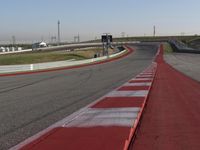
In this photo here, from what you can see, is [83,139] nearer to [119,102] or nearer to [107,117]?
[107,117]

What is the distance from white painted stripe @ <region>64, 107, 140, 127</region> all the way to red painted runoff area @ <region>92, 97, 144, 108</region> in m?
0.51

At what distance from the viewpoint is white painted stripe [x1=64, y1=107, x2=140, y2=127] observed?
6850mm

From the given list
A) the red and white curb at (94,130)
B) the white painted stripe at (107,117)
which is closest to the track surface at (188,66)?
the white painted stripe at (107,117)

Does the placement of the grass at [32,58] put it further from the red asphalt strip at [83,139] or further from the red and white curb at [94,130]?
the red asphalt strip at [83,139]

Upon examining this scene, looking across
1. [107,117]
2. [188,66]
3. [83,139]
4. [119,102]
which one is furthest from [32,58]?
[83,139]

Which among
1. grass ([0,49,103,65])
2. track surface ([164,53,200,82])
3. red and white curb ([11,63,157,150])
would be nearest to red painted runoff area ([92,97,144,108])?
red and white curb ([11,63,157,150])

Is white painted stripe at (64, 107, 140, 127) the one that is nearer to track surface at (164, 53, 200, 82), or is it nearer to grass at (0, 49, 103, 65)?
track surface at (164, 53, 200, 82)

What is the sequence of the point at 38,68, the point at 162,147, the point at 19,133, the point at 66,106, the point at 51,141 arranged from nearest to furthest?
the point at 162,147
the point at 51,141
the point at 19,133
the point at 66,106
the point at 38,68

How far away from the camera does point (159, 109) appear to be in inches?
346

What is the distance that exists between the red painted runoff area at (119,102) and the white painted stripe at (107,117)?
0.51m

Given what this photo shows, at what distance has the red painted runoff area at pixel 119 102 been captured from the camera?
9.19m

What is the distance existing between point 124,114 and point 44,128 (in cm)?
183

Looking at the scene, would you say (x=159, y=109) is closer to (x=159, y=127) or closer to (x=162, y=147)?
(x=159, y=127)

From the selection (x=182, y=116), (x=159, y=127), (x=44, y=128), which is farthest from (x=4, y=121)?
(x=182, y=116)
